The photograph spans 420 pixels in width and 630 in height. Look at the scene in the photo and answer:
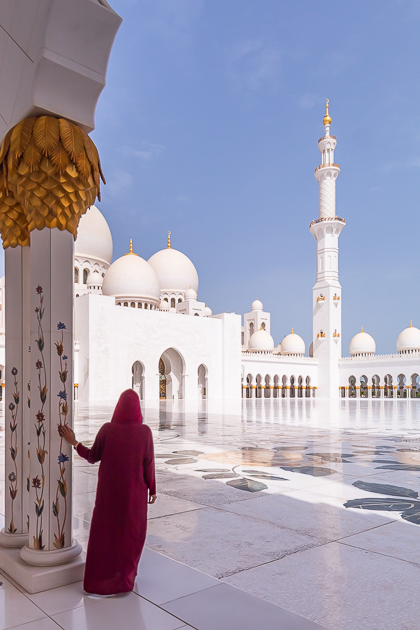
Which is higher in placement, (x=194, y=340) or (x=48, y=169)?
(x=48, y=169)

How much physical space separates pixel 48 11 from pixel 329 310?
3012cm

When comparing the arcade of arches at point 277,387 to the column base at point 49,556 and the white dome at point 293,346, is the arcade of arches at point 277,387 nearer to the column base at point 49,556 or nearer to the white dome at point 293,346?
the white dome at point 293,346

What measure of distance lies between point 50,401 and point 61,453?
227mm

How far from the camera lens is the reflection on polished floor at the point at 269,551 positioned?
179 cm

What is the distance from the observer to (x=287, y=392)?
31812 millimetres

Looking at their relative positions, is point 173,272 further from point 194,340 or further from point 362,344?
point 362,344

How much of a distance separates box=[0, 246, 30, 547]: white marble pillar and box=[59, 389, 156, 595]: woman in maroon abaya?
0.43 meters

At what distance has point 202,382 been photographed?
27484 mm

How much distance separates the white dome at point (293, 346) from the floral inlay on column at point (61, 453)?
34.1 m

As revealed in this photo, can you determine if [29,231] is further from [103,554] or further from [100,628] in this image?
[100,628]

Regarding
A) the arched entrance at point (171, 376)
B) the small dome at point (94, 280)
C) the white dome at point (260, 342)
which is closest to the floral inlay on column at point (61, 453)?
the arched entrance at point (171, 376)

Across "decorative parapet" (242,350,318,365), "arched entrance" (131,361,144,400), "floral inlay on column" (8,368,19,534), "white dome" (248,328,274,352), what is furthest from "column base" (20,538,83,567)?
"white dome" (248,328,274,352)

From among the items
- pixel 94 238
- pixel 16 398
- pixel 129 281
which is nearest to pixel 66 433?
pixel 16 398

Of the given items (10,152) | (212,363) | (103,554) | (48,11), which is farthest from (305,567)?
(212,363)
